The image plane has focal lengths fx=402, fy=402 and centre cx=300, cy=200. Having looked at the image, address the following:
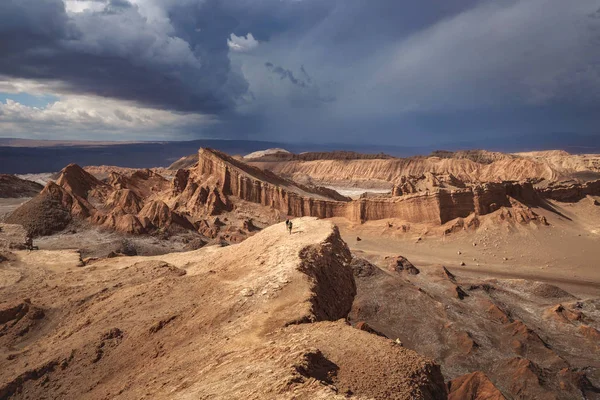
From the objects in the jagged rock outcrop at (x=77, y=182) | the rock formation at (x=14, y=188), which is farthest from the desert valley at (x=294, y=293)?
the rock formation at (x=14, y=188)

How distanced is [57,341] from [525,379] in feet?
48.6

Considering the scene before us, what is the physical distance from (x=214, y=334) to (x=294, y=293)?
6.18 ft

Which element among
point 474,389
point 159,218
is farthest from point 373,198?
point 474,389

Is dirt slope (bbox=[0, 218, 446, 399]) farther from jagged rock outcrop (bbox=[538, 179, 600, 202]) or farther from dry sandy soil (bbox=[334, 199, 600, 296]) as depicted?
jagged rock outcrop (bbox=[538, 179, 600, 202])

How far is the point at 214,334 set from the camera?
27.2ft

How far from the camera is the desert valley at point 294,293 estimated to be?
21.5 ft

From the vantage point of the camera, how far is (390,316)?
60.0 feet

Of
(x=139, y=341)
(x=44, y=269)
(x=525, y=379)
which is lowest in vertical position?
(x=525, y=379)

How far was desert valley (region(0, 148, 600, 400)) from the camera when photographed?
257 inches

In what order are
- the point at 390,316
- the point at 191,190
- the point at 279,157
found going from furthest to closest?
1. the point at 279,157
2. the point at 191,190
3. the point at 390,316

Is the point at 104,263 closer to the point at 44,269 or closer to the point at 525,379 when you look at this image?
the point at 44,269

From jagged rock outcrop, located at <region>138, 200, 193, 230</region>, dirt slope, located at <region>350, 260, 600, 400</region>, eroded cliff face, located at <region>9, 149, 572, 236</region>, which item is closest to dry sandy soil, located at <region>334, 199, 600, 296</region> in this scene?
eroded cliff face, located at <region>9, 149, 572, 236</region>

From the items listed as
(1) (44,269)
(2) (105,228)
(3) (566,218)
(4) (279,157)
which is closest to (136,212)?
(2) (105,228)

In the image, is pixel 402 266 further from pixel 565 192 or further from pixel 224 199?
pixel 565 192
